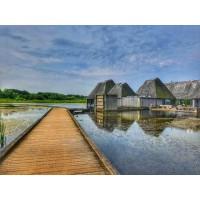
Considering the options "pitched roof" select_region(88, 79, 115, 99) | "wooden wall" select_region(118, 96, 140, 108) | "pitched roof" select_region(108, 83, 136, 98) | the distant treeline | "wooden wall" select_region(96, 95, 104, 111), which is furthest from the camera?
"wooden wall" select_region(96, 95, 104, 111)

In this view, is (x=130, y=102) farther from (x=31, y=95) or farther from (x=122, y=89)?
(x=31, y=95)

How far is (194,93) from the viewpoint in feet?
30.5

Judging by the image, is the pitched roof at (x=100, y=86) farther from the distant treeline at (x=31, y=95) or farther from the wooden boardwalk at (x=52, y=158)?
the wooden boardwalk at (x=52, y=158)

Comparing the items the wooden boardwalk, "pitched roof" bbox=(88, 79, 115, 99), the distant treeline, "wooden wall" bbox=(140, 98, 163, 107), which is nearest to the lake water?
the wooden boardwalk

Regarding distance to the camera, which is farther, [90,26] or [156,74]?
[156,74]

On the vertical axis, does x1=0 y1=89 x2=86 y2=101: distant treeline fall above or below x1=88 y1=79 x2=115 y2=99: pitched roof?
below

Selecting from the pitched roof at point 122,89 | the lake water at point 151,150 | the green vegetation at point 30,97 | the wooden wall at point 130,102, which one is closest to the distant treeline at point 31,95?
the green vegetation at point 30,97

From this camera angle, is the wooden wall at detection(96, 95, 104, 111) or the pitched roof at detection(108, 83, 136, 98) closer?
the pitched roof at detection(108, 83, 136, 98)

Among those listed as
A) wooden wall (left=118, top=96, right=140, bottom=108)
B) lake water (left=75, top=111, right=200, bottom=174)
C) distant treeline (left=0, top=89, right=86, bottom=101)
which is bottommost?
lake water (left=75, top=111, right=200, bottom=174)

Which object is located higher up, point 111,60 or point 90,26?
point 90,26

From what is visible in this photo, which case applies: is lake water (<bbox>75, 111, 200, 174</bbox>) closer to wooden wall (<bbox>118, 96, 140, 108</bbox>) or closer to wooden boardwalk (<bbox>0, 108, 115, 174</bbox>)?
wooden boardwalk (<bbox>0, 108, 115, 174</bbox>)
